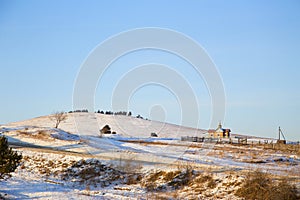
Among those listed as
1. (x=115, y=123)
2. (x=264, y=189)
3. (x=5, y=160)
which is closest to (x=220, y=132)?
(x=115, y=123)

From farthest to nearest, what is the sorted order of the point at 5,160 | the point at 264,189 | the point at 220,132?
1. the point at 220,132
2. the point at 5,160
3. the point at 264,189

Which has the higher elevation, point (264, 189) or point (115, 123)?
point (115, 123)

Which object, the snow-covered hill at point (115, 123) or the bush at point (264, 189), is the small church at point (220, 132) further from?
the bush at point (264, 189)

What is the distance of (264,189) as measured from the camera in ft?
60.2

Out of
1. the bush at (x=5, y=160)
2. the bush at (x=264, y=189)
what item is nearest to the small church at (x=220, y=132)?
the bush at (x=264, y=189)

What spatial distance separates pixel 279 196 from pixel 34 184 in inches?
597

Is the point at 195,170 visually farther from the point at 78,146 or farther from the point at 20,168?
the point at 78,146

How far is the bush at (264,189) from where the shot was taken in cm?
1731

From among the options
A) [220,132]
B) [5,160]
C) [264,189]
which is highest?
[220,132]

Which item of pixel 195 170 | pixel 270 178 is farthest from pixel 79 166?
pixel 270 178

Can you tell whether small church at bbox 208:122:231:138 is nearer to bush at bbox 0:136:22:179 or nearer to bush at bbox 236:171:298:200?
bush at bbox 236:171:298:200

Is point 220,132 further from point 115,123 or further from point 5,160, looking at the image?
point 5,160

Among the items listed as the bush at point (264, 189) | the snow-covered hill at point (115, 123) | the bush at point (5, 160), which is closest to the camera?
the bush at point (264, 189)

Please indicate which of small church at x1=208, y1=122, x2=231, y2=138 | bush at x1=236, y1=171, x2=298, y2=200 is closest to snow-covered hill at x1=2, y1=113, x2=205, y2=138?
small church at x1=208, y1=122, x2=231, y2=138
